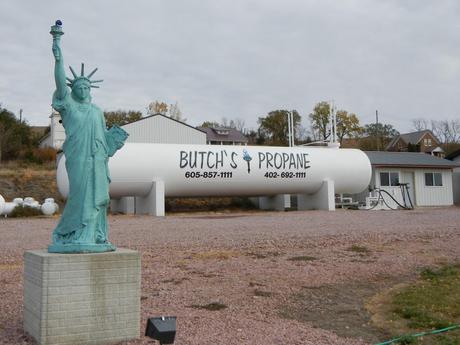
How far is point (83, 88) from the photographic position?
502 cm

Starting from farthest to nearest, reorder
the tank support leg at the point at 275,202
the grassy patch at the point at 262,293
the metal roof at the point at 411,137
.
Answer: the metal roof at the point at 411,137 → the tank support leg at the point at 275,202 → the grassy patch at the point at 262,293

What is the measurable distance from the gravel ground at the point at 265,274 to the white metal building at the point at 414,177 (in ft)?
48.7

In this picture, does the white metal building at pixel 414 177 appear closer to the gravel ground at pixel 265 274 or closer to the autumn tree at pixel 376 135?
the gravel ground at pixel 265 274

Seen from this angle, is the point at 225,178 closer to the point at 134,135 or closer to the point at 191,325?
the point at 134,135

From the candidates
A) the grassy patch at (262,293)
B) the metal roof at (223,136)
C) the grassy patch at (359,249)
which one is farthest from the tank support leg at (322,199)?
the metal roof at (223,136)

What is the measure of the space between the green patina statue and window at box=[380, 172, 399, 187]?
1036 inches

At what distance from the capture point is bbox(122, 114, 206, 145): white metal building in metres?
35.7

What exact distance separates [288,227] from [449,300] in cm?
881

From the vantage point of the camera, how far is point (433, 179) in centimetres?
3081

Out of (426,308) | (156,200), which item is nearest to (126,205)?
(156,200)

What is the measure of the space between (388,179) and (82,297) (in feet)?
89.2

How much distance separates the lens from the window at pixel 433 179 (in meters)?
30.6

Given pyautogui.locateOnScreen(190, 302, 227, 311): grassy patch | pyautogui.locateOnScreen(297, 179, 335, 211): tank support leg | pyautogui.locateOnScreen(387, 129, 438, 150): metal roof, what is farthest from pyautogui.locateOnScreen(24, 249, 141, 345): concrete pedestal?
pyautogui.locateOnScreen(387, 129, 438, 150): metal roof

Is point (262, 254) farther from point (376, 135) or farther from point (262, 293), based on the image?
point (376, 135)
